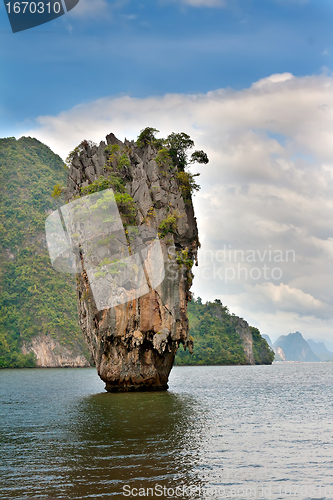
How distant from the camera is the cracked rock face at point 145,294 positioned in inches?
1267

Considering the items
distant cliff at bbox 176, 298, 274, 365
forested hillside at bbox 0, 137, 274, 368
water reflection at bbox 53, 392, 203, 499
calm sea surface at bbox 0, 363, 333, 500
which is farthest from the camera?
distant cliff at bbox 176, 298, 274, 365

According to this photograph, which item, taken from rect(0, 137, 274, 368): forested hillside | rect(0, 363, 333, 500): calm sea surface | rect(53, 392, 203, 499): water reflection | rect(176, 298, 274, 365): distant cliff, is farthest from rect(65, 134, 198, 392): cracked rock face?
rect(176, 298, 274, 365): distant cliff

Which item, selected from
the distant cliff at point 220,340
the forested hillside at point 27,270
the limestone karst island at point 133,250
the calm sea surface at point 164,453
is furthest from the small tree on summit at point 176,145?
the distant cliff at point 220,340

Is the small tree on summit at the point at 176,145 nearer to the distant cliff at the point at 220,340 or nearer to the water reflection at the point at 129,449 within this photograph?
the water reflection at the point at 129,449

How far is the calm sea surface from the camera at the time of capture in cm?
1069

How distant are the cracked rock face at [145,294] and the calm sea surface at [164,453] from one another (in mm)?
8368

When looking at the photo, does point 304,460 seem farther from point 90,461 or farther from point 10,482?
point 10,482

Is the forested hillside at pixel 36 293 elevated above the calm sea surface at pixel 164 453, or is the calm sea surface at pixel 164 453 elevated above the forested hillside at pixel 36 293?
the forested hillside at pixel 36 293

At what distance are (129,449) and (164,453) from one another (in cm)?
124

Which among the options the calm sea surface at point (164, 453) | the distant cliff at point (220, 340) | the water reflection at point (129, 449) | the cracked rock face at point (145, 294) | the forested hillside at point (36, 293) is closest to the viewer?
the calm sea surface at point (164, 453)

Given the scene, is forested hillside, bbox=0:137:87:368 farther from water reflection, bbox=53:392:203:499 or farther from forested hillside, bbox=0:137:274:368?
water reflection, bbox=53:392:203:499

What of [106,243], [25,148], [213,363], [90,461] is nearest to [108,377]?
[106,243]

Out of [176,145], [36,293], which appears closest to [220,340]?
[36,293]

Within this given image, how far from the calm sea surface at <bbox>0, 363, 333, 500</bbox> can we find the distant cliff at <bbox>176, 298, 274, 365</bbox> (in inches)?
4123
